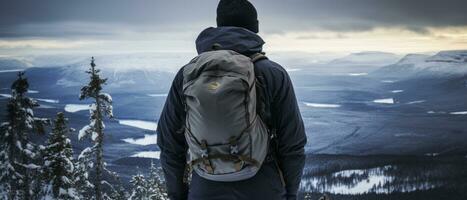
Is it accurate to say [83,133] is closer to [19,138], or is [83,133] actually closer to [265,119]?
[19,138]

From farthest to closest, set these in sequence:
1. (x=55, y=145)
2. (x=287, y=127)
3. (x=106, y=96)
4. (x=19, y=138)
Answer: (x=19, y=138)
(x=55, y=145)
(x=106, y=96)
(x=287, y=127)

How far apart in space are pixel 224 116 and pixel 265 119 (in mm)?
331

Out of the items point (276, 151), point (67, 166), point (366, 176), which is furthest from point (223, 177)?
point (366, 176)

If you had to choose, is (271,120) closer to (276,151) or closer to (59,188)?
(276,151)

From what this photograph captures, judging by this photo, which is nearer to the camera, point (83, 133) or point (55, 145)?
point (83, 133)

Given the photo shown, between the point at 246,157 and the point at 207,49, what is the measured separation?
0.76 meters

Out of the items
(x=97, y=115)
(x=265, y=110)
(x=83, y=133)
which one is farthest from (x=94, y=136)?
(x=265, y=110)

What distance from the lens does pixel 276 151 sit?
113 inches

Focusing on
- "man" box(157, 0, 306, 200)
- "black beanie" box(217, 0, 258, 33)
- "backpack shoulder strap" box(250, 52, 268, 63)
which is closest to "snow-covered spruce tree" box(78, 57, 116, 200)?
"man" box(157, 0, 306, 200)

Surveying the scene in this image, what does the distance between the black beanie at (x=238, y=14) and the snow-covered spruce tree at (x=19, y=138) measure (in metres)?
12.2

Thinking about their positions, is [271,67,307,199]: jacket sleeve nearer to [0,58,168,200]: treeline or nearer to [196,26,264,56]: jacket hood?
[196,26,264,56]: jacket hood

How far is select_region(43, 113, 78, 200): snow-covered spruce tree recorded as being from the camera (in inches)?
554

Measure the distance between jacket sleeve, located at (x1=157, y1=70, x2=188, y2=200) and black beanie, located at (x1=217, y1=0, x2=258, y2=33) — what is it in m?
0.51

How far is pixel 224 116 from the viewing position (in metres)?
2.51
